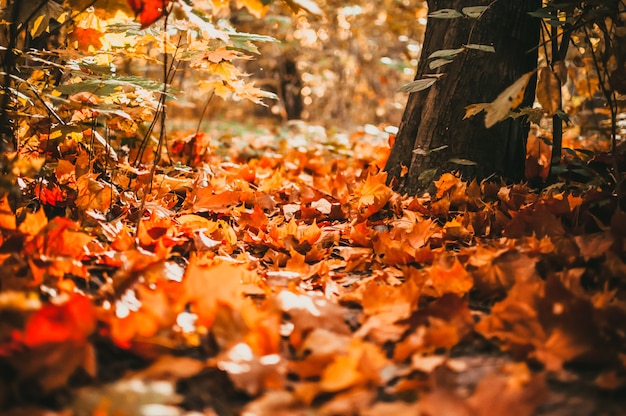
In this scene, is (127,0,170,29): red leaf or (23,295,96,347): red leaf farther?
(127,0,170,29): red leaf

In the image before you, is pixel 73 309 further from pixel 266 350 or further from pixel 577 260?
pixel 577 260

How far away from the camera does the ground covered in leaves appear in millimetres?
853

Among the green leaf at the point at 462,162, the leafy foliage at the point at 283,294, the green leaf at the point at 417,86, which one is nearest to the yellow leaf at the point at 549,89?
the leafy foliage at the point at 283,294

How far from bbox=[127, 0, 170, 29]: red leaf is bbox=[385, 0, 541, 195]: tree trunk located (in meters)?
1.37

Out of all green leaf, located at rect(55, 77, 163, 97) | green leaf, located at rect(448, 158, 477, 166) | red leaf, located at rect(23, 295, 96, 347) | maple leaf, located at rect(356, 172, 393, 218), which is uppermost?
green leaf, located at rect(55, 77, 163, 97)

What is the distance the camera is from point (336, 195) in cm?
243

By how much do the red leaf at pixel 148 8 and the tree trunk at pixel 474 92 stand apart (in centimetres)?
137

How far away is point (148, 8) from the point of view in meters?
1.24

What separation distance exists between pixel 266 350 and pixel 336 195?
148cm

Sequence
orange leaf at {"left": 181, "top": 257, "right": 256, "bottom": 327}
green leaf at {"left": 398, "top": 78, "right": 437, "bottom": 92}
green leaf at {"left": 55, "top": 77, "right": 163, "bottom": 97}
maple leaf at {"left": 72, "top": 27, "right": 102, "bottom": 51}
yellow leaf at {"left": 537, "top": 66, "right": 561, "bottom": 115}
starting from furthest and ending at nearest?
maple leaf at {"left": 72, "top": 27, "right": 102, "bottom": 51} → green leaf at {"left": 398, "top": 78, "right": 437, "bottom": 92} → green leaf at {"left": 55, "top": 77, "right": 163, "bottom": 97} → yellow leaf at {"left": 537, "top": 66, "right": 561, "bottom": 115} → orange leaf at {"left": 181, "top": 257, "right": 256, "bottom": 327}

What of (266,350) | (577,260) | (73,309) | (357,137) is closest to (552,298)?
(577,260)

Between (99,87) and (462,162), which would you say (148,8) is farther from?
(462,162)

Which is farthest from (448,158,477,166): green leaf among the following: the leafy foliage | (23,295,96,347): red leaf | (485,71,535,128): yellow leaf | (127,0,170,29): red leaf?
(23,295,96,347): red leaf

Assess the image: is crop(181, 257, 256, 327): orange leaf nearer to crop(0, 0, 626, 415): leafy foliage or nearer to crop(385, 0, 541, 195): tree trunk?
crop(0, 0, 626, 415): leafy foliage
